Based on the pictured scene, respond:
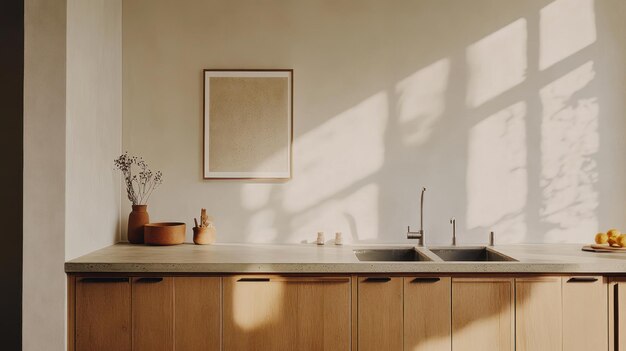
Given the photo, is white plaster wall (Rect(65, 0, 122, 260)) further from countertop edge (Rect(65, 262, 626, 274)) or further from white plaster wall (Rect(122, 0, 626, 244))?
countertop edge (Rect(65, 262, 626, 274))

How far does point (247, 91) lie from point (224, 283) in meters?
1.35

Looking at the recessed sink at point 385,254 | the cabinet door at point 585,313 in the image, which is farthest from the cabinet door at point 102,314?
the cabinet door at point 585,313

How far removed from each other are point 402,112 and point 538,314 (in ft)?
4.87

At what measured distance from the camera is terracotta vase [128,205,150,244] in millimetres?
3164

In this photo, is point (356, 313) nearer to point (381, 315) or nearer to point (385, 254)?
point (381, 315)

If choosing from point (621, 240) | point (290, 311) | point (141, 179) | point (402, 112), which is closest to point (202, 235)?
point (141, 179)

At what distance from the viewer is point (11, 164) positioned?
324 centimetres

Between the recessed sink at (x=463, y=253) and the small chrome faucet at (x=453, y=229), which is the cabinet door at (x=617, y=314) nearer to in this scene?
the recessed sink at (x=463, y=253)

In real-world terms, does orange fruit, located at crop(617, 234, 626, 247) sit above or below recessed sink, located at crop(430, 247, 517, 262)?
above

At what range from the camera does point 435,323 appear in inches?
100

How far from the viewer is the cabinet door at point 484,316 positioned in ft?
8.34

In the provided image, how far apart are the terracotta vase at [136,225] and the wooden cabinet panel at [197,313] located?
2.50 ft

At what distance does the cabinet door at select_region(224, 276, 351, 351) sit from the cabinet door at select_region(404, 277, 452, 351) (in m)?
0.31

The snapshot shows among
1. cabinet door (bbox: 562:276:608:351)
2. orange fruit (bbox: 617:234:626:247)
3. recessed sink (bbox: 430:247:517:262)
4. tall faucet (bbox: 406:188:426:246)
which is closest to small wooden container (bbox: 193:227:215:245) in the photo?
tall faucet (bbox: 406:188:426:246)
